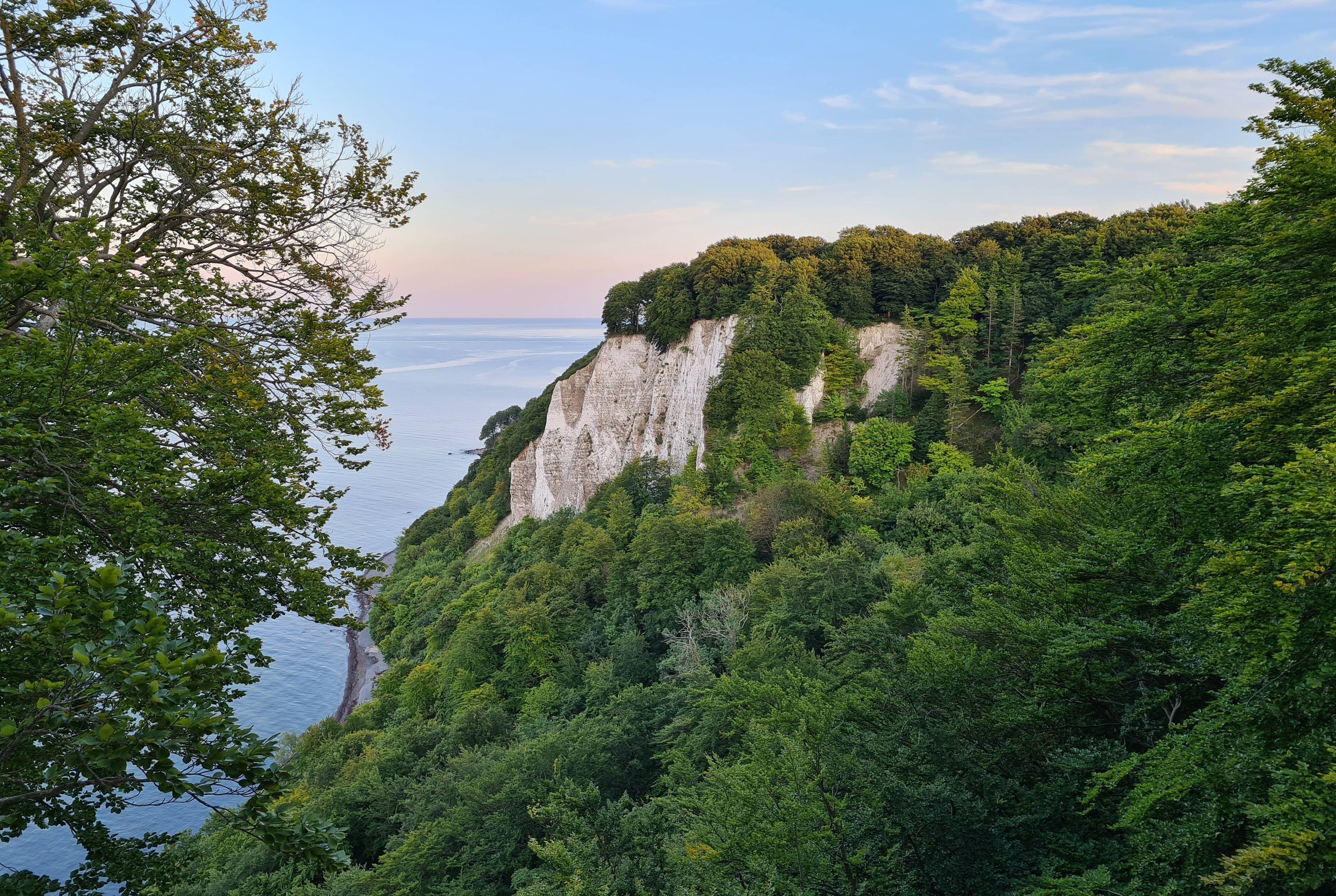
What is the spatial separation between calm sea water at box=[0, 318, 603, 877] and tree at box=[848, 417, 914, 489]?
76.4ft

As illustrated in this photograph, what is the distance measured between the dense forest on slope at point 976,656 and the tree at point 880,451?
0.57ft

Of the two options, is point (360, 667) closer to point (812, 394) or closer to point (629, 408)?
point (629, 408)

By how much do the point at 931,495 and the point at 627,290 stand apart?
2788 centimetres

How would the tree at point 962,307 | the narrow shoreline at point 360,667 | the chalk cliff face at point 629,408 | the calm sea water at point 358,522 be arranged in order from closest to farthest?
1. the calm sea water at point 358,522
2. the tree at point 962,307
3. the chalk cliff face at point 629,408
4. the narrow shoreline at point 360,667

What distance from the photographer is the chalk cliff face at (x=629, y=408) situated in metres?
40.3

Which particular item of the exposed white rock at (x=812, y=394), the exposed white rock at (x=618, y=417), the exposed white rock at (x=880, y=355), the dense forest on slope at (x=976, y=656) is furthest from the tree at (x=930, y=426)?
the exposed white rock at (x=618, y=417)

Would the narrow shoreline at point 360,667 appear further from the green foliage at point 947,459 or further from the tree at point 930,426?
the tree at point 930,426

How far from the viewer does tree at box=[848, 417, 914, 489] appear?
1334 inches

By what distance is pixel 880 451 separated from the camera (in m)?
34.2

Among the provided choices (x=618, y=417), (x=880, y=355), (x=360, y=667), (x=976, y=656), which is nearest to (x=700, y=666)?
(x=976, y=656)

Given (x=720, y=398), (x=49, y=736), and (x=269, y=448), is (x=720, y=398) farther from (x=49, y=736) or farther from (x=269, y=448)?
(x=49, y=736)

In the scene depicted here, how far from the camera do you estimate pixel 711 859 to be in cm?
1050

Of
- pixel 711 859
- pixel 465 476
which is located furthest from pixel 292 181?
pixel 465 476

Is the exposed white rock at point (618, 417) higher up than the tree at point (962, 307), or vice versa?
the tree at point (962, 307)
